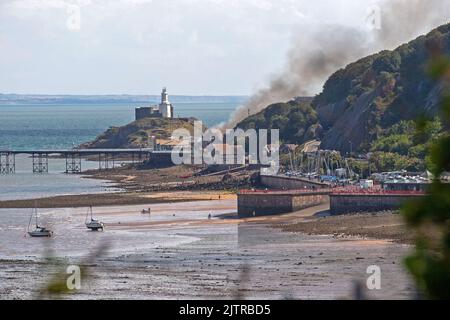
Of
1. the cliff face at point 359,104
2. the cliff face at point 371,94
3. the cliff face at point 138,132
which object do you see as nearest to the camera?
the cliff face at point 371,94

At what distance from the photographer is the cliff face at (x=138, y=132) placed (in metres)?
142

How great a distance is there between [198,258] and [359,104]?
57.8 metres

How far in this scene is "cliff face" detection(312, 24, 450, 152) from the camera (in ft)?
302

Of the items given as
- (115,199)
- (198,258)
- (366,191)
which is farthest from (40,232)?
(115,199)

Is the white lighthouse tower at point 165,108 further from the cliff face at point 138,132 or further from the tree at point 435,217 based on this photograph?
the tree at point 435,217

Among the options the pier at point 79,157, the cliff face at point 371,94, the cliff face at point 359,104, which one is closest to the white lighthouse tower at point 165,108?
the pier at point 79,157

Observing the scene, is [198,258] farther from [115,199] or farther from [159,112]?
[159,112]

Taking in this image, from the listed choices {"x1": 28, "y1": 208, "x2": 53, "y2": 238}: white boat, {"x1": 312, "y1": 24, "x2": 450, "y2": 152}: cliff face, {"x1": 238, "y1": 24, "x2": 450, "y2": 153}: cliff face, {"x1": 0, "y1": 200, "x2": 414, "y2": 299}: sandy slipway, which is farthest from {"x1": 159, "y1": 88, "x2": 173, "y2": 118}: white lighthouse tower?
{"x1": 28, "y1": 208, "x2": 53, "y2": 238}: white boat

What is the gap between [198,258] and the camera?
4397cm

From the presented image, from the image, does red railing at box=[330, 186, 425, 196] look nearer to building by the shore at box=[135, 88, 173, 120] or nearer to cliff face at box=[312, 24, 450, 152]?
cliff face at box=[312, 24, 450, 152]

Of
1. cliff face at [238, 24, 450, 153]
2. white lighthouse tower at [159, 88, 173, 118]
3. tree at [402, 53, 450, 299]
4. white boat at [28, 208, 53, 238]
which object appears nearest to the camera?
tree at [402, 53, 450, 299]

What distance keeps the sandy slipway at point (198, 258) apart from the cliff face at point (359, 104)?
29.3 m

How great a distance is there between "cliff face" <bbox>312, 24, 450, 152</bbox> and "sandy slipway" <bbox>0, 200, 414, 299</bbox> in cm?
2968
